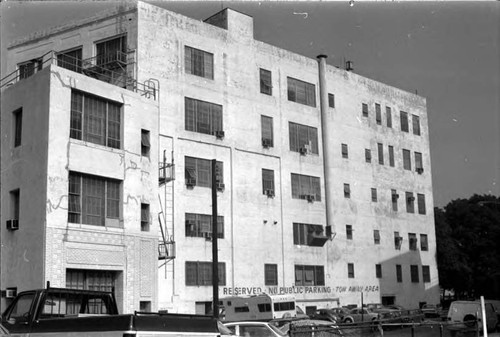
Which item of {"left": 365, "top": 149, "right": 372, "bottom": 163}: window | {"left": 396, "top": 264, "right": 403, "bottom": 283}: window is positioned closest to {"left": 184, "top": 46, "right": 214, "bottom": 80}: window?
{"left": 365, "top": 149, "right": 372, "bottom": 163}: window

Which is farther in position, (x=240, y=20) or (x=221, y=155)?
(x=240, y=20)

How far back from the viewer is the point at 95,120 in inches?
1345

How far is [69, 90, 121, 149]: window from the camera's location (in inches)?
1314

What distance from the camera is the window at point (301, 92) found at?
180 ft

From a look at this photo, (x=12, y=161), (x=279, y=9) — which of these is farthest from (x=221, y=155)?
(x=279, y=9)

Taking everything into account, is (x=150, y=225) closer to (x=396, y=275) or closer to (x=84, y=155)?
(x=84, y=155)

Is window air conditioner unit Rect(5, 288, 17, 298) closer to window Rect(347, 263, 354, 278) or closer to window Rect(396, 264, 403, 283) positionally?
window Rect(347, 263, 354, 278)

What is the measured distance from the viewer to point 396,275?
2415 inches

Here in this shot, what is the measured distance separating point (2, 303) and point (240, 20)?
93.0 feet

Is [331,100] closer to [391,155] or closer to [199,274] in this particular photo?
[391,155]

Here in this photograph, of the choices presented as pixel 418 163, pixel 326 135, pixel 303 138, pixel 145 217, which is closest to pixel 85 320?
pixel 145 217

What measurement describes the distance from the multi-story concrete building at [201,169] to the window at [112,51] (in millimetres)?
130

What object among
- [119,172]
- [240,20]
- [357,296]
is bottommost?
[357,296]

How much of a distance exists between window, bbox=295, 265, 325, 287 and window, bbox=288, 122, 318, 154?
928 centimetres
